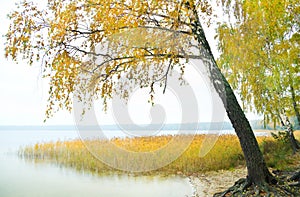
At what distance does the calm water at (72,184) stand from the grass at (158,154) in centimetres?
45

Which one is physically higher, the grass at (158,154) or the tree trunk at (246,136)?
the tree trunk at (246,136)

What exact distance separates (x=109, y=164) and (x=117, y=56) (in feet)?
10.2

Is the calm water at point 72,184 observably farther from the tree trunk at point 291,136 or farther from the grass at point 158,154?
the tree trunk at point 291,136

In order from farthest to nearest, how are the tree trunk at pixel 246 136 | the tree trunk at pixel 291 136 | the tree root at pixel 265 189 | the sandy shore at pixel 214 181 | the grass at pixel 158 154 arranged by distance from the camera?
the tree trunk at pixel 291 136, the grass at pixel 158 154, the sandy shore at pixel 214 181, the tree trunk at pixel 246 136, the tree root at pixel 265 189

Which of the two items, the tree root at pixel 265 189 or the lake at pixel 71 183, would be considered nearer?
the tree root at pixel 265 189

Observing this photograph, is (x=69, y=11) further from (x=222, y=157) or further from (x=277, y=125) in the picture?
(x=277, y=125)

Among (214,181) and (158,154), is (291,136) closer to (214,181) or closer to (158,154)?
(214,181)

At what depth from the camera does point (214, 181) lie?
5344 millimetres

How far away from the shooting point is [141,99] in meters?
4.91

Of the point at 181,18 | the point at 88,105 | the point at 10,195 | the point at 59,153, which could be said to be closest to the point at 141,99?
the point at 88,105

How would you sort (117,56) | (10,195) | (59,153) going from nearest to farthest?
(117,56) < (10,195) < (59,153)

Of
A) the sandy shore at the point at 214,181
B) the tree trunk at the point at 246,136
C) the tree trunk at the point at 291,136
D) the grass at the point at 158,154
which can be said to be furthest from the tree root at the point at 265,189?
the tree trunk at the point at 291,136

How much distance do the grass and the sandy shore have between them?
1.30 feet

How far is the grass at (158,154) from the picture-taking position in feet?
21.0
